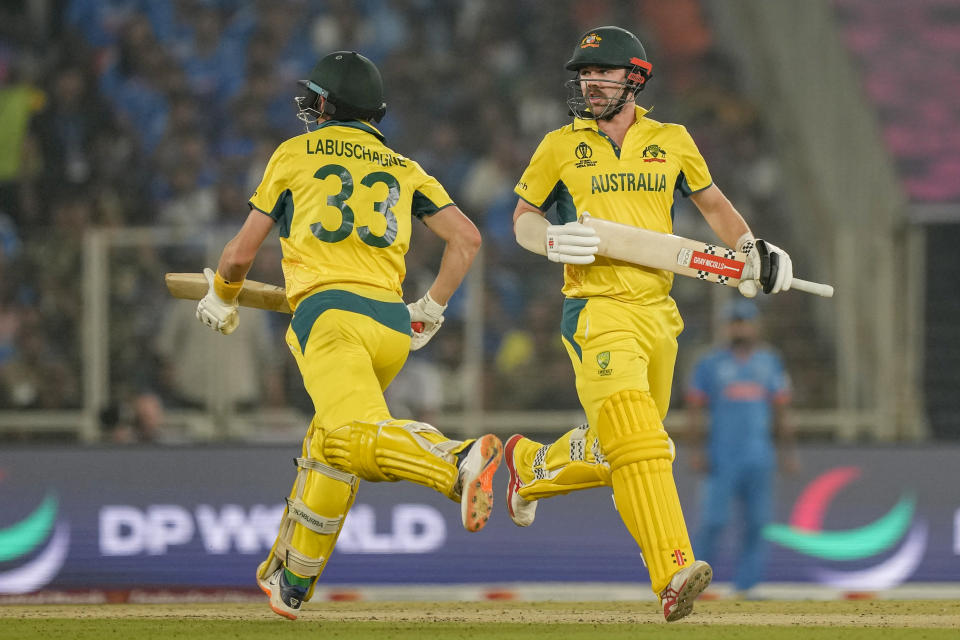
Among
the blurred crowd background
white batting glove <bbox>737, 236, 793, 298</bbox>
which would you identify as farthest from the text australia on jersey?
the blurred crowd background

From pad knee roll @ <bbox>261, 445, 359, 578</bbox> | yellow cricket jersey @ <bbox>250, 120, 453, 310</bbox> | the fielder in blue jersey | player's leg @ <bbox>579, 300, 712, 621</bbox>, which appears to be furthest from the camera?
the fielder in blue jersey

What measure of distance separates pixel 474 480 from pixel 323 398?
742 millimetres

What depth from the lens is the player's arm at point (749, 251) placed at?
616 cm

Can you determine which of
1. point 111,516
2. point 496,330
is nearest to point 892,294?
point 496,330

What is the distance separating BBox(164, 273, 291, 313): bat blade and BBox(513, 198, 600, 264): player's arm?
111cm

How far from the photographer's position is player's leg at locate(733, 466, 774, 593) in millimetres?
9727

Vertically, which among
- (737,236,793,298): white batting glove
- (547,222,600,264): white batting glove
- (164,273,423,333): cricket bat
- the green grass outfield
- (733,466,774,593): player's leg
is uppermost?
(547,222,600,264): white batting glove

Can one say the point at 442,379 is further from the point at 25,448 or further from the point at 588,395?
the point at 588,395

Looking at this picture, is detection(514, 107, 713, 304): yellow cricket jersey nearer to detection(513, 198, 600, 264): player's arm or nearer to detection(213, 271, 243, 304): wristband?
detection(513, 198, 600, 264): player's arm

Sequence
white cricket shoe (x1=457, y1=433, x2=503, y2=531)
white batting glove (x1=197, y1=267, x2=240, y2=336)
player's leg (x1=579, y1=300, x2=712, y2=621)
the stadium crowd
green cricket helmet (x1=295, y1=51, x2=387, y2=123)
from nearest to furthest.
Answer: white cricket shoe (x1=457, y1=433, x2=503, y2=531)
player's leg (x1=579, y1=300, x2=712, y2=621)
green cricket helmet (x1=295, y1=51, x2=387, y2=123)
white batting glove (x1=197, y1=267, x2=240, y2=336)
the stadium crowd

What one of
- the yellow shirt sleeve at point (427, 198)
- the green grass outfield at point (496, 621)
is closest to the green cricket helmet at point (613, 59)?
the yellow shirt sleeve at point (427, 198)

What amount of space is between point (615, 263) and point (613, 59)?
0.82 metres

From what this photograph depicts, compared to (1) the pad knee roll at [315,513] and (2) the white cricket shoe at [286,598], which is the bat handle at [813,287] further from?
(2) the white cricket shoe at [286,598]

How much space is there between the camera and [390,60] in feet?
50.8
